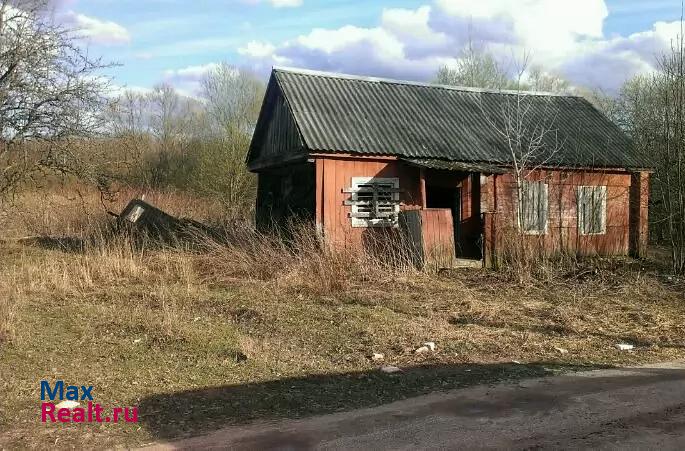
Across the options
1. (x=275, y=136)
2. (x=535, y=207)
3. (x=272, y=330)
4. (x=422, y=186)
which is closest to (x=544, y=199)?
(x=535, y=207)

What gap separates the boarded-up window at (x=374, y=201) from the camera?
14.4m

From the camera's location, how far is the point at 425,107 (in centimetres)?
1689

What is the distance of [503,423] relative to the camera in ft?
15.2

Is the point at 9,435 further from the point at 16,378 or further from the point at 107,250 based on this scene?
the point at 107,250

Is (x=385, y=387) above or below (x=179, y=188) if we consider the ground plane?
below

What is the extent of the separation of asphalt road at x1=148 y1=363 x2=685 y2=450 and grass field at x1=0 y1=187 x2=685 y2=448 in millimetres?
344

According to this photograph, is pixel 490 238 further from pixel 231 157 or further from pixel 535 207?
pixel 231 157

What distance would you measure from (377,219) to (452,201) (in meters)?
2.70

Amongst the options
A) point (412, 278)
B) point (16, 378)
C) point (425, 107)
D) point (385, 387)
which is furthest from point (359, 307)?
point (425, 107)

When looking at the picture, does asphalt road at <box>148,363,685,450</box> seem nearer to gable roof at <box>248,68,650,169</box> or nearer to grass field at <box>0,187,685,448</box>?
grass field at <box>0,187,685,448</box>

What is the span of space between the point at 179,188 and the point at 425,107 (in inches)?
763

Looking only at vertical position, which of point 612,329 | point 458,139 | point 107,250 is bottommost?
point 612,329

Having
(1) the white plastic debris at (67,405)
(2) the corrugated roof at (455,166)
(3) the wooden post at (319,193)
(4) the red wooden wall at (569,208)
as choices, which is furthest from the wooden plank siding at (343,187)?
(1) the white plastic debris at (67,405)

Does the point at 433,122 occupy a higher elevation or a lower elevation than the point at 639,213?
higher
